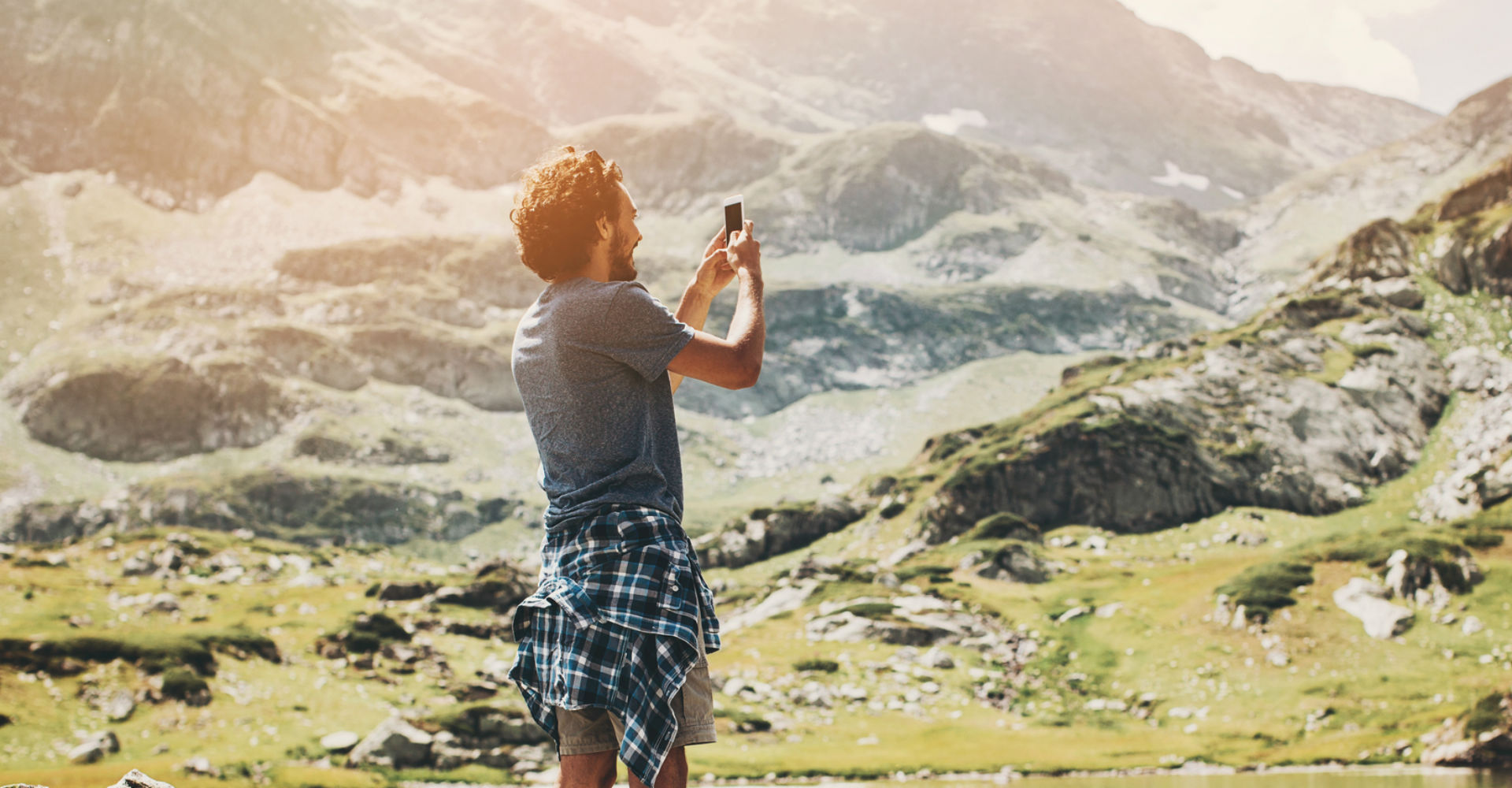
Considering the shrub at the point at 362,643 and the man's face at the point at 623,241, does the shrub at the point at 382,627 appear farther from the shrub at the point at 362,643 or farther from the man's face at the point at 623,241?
the man's face at the point at 623,241

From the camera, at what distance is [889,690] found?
4000 cm

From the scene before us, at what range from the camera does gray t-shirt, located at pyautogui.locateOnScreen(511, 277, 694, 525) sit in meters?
5.14

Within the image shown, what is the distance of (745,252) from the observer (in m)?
5.68

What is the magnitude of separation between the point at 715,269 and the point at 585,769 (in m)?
2.85

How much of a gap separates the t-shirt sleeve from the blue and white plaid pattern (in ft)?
2.37

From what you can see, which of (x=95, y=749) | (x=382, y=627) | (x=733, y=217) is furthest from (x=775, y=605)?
(x=733, y=217)

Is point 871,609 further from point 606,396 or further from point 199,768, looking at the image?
point 606,396

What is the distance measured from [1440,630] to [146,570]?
69056mm

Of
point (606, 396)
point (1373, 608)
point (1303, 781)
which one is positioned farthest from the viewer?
point (1373, 608)

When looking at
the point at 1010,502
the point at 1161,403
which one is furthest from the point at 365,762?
the point at 1161,403

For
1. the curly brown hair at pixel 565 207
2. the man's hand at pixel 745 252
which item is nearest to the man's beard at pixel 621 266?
the curly brown hair at pixel 565 207

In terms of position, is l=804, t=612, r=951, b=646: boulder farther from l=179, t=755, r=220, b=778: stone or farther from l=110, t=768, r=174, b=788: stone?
l=110, t=768, r=174, b=788: stone

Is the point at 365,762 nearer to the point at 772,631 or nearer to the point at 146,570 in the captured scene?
the point at 772,631

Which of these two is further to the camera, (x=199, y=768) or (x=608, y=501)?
(x=199, y=768)
